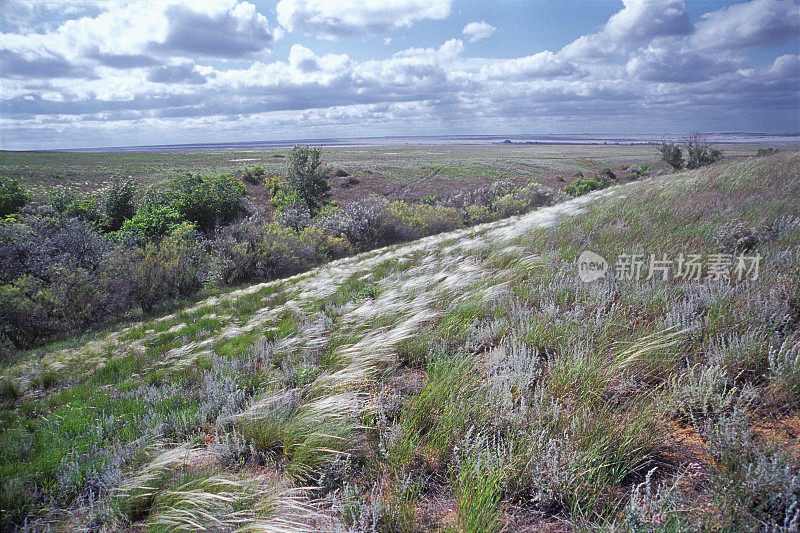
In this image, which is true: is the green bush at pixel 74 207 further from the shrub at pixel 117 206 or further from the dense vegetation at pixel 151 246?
the shrub at pixel 117 206

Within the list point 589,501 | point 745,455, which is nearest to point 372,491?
point 589,501

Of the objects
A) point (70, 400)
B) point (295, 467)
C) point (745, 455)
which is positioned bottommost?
point (70, 400)

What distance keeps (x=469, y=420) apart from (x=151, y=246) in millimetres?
11622

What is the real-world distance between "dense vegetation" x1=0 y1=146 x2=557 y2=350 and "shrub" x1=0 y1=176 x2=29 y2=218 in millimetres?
58

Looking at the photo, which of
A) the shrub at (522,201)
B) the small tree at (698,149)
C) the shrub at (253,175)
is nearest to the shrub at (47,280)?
the shrub at (522,201)

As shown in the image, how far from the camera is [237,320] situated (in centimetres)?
665

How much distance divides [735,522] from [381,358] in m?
2.25

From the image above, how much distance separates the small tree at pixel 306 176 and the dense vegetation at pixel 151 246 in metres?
3.10

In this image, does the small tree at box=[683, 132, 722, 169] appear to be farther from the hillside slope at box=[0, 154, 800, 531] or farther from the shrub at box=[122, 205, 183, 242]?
the shrub at box=[122, 205, 183, 242]

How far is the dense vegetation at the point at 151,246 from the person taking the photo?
8.77m

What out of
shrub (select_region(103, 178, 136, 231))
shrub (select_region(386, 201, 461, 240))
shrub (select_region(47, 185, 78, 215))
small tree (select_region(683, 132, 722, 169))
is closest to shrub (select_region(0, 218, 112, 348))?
shrub (select_region(103, 178, 136, 231))

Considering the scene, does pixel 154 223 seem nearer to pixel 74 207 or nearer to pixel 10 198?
pixel 74 207

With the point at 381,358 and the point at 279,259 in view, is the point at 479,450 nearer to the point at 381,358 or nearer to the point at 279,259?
the point at 381,358

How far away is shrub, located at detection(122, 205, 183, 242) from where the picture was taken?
47.0 feet
